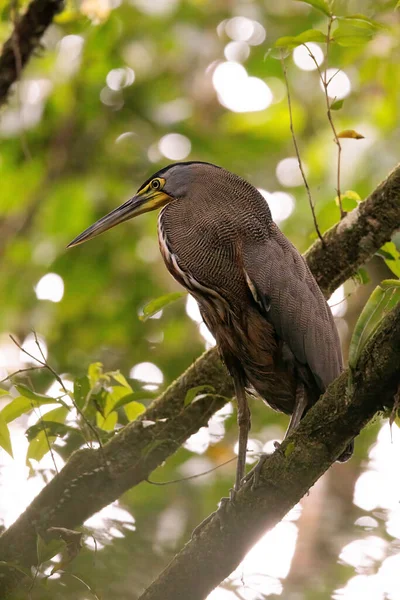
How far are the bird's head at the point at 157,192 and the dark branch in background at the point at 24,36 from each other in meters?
0.88

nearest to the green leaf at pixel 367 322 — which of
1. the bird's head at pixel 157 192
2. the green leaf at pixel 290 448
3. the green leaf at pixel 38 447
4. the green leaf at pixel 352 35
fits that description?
the green leaf at pixel 290 448

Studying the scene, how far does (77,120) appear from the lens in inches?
239

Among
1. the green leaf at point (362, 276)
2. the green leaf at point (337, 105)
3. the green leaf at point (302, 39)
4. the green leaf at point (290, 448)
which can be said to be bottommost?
the green leaf at point (290, 448)

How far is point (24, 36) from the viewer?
3508mm

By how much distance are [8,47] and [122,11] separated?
127 inches

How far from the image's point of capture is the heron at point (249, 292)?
9.10 ft

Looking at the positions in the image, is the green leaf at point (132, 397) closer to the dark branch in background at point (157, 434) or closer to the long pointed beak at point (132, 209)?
the dark branch in background at point (157, 434)

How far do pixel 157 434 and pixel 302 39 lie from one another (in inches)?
58.0

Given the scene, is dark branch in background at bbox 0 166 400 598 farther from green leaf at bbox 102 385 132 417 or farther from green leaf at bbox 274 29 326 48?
green leaf at bbox 274 29 326 48

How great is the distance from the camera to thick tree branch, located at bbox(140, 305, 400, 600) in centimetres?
195

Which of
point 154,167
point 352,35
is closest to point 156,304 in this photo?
point 352,35

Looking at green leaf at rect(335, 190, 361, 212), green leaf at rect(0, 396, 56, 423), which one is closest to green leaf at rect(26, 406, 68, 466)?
green leaf at rect(0, 396, 56, 423)

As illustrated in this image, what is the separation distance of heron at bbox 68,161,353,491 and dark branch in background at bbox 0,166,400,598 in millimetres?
157

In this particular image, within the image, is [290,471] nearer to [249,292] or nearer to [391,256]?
[249,292]
